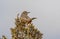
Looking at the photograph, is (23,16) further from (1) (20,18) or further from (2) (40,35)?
(2) (40,35)

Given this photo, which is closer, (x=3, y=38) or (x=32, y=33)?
(x=32, y=33)

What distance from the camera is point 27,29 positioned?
21.2 m

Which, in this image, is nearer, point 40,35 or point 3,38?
point 40,35

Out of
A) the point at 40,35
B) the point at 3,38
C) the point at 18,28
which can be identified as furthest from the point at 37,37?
the point at 3,38

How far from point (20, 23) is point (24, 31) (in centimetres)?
83

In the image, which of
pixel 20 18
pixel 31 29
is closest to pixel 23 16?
pixel 20 18

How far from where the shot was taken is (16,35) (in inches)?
850

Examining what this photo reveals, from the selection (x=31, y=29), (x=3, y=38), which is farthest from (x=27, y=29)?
(x=3, y=38)

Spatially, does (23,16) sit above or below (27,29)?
above

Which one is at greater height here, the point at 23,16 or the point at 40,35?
the point at 23,16

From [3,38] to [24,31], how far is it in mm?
2354

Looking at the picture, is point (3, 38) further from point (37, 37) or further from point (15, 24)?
point (37, 37)

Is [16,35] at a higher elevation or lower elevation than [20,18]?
lower

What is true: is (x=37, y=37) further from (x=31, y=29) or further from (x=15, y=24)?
(x=15, y=24)
